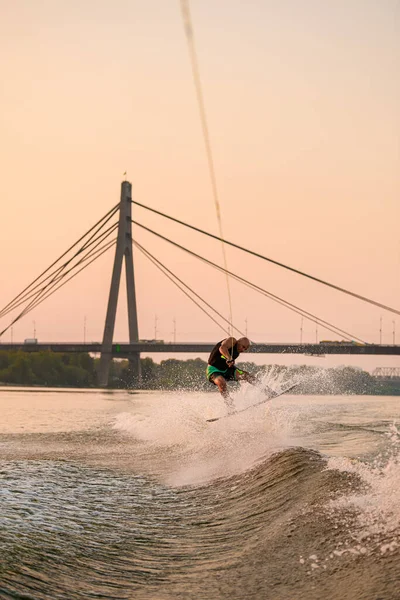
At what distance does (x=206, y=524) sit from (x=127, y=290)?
62167 mm

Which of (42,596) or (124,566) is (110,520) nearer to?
(124,566)

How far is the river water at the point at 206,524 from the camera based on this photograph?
18.6 ft

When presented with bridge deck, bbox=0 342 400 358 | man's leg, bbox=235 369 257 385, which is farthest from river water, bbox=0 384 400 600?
bridge deck, bbox=0 342 400 358

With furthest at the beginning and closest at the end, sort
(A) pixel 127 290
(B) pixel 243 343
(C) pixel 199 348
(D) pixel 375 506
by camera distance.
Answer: (C) pixel 199 348 < (A) pixel 127 290 < (B) pixel 243 343 < (D) pixel 375 506

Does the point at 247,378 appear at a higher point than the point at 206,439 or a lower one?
higher

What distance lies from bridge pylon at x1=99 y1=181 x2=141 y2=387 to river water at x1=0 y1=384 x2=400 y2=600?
172 feet

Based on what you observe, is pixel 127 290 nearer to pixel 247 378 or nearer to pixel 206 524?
pixel 247 378

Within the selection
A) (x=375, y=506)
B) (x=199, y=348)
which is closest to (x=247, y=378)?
(x=375, y=506)

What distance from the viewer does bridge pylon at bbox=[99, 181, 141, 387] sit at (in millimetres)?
67062

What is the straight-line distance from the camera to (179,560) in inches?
263

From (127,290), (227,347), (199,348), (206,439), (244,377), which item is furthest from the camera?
(199,348)

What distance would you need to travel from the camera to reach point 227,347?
15250mm

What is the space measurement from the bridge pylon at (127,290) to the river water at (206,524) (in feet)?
172

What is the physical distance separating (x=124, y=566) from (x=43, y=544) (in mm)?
869
